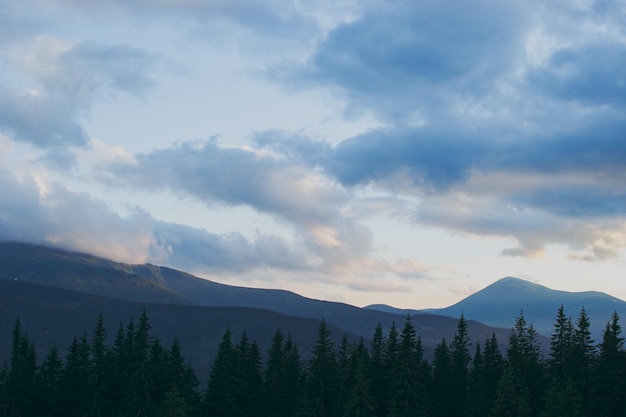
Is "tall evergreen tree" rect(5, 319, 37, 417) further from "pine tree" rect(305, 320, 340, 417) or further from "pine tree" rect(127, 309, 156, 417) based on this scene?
"pine tree" rect(305, 320, 340, 417)

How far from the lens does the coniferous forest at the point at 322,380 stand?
110m

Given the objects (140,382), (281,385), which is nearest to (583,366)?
(281,385)

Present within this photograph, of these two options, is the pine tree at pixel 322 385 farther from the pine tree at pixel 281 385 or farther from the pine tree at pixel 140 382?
the pine tree at pixel 140 382

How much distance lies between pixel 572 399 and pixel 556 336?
19.8 metres

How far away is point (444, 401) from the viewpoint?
Answer: 123 meters

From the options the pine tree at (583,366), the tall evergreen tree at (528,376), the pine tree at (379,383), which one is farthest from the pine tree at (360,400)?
the pine tree at (583,366)

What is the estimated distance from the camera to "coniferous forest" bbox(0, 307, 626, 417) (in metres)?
110

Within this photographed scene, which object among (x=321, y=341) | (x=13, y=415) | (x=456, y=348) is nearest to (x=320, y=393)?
(x=321, y=341)

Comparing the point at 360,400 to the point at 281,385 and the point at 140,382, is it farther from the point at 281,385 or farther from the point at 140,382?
the point at 140,382

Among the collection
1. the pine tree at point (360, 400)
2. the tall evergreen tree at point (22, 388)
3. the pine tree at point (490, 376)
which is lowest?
the tall evergreen tree at point (22, 388)

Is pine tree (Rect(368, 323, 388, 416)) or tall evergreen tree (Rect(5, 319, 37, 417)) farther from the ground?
pine tree (Rect(368, 323, 388, 416))

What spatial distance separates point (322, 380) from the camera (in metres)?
118

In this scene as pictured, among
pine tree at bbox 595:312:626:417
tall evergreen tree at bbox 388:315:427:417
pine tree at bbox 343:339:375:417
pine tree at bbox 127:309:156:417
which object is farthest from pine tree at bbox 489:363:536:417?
pine tree at bbox 127:309:156:417

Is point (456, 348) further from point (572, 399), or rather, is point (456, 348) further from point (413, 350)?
point (572, 399)
